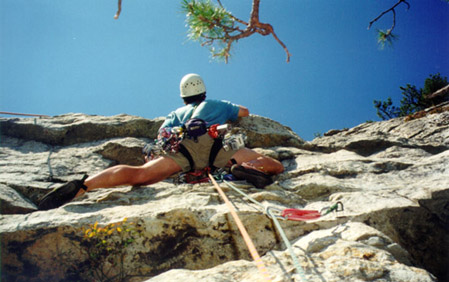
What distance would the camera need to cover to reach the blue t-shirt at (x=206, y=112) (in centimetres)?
404

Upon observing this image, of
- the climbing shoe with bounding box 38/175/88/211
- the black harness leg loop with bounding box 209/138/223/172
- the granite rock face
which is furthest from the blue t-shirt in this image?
→ the climbing shoe with bounding box 38/175/88/211

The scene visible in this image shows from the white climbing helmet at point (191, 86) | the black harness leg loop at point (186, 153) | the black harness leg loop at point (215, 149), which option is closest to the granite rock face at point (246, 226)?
the black harness leg loop at point (186, 153)

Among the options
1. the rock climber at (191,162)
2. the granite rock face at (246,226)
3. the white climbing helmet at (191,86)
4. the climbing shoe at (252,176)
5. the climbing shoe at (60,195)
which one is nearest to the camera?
the granite rock face at (246,226)

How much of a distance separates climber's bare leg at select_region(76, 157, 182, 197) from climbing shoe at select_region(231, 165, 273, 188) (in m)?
0.75

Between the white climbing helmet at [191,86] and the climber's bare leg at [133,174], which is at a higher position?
the white climbing helmet at [191,86]

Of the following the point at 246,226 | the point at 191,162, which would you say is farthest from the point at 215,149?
the point at 246,226

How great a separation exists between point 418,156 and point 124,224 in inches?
151

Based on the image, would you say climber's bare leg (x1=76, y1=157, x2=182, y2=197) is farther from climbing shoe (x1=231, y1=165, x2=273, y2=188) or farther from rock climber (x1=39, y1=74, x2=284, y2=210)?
climbing shoe (x1=231, y1=165, x2=273, y2=188)

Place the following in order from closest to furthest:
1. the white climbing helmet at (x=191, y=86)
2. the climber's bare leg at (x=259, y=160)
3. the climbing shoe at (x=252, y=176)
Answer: the climbing shoe at (x=252, y=176) < the climber's bare leg at (x=259, y=160) < the white climbing helmet at (x=191, y=86)

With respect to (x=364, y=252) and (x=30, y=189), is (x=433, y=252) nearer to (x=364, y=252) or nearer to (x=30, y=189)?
(x=364, y=252)

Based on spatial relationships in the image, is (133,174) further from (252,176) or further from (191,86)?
(191,86)

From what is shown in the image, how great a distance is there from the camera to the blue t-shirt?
13.3 ft

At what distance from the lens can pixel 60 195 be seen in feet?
9.68

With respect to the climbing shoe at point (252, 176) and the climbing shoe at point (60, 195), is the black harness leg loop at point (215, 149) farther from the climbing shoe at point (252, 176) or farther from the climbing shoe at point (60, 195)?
the climbing shoe at point (60, 195)
